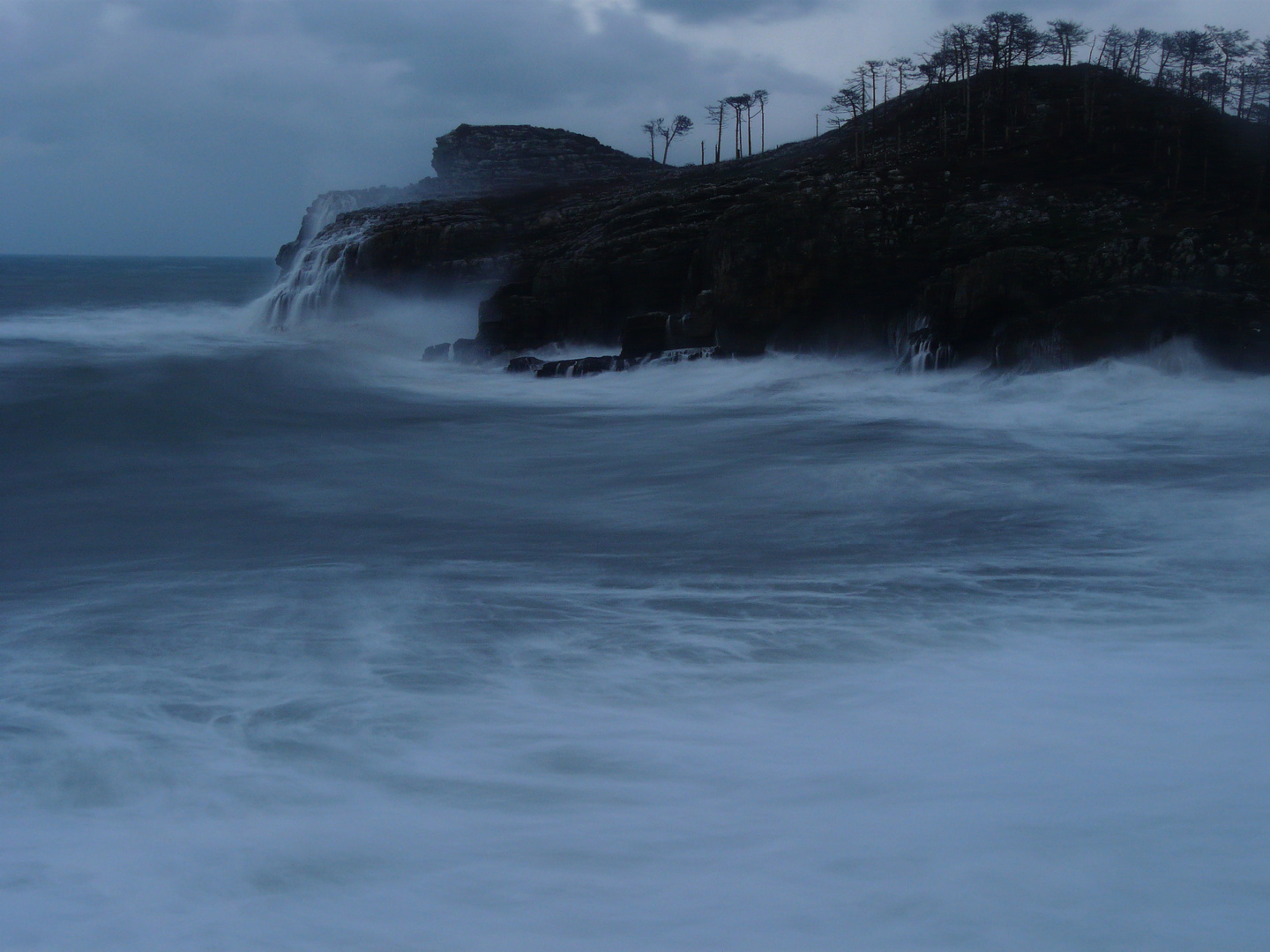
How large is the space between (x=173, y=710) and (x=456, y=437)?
31.6 feet

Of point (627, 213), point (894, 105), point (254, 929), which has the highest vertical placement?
point (894, 105)

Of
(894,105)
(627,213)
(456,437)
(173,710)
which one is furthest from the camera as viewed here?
(894,105)

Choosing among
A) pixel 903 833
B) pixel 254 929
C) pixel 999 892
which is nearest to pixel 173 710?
pixel 254 929

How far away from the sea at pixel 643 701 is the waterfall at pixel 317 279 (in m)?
18.2

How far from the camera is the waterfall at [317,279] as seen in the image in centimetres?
2988

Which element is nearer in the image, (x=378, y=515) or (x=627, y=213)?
(x=378, y=515)

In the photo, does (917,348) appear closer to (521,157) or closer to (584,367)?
(584,367)

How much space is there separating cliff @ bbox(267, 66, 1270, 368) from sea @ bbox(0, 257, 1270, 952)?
520 centimetres

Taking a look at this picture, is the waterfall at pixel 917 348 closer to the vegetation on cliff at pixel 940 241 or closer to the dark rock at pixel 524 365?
the vegetation on cliff at pixel 940 241

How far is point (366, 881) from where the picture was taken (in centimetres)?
376

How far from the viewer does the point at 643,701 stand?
5398mm

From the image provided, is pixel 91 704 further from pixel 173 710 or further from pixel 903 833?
pixel 903 833

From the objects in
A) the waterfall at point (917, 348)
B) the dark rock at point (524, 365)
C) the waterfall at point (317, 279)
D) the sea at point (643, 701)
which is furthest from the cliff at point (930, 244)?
the sea at point (643, 701)

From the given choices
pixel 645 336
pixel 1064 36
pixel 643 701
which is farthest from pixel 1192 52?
pixel 643 701
